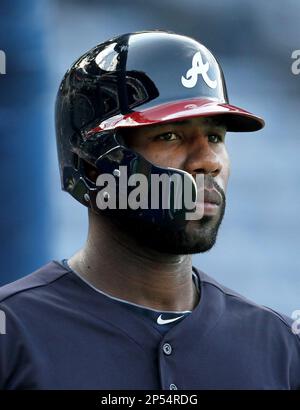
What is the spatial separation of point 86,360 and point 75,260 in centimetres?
25

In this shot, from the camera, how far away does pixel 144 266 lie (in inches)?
77.3

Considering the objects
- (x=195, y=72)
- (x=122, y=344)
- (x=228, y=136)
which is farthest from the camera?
(x=228, y=136)

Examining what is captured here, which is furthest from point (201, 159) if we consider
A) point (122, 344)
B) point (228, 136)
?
point (228, 136)

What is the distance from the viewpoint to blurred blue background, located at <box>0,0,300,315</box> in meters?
3.28

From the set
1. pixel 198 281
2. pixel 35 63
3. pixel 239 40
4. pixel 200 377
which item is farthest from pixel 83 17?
pixel 200 377

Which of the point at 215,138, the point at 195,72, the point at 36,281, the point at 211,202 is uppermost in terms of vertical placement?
the point at 195,72

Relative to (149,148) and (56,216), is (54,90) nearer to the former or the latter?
(56,216)

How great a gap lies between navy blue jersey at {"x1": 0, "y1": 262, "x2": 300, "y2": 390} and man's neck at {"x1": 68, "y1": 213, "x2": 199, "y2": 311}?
2 cm

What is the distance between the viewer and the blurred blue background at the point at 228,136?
3275 millimetres

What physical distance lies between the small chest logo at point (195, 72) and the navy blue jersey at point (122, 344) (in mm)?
418

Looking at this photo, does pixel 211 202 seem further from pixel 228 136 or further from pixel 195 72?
pixel 228 136

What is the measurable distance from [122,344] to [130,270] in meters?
0.16

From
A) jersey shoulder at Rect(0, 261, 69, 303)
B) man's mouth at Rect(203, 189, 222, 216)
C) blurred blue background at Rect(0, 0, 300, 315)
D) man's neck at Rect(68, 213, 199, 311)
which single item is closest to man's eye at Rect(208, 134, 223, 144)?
man's mouth at Rect(203, 189, 222, 216)

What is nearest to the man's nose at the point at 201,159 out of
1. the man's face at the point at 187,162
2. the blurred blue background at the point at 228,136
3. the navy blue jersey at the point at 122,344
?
the man's face at the point at 187,162
